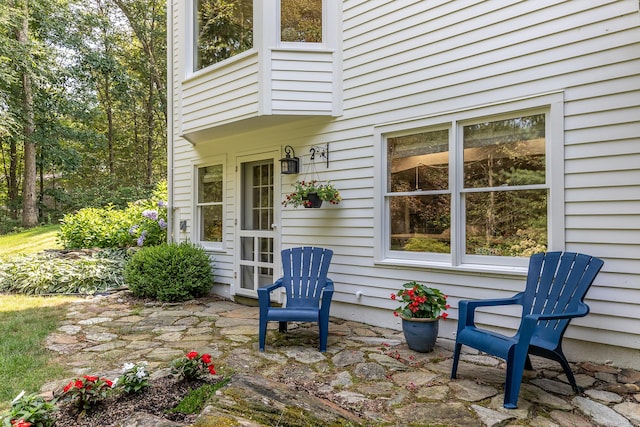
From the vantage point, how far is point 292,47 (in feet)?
15.2

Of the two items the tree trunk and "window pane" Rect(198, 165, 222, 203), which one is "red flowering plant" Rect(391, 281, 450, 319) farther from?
the tree trunk

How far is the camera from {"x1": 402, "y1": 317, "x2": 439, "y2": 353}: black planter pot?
343 centimetres

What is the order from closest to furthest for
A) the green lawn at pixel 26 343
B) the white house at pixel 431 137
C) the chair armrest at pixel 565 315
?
the chair armrest at pixel 565 315 → the green lawn at pixel 26 343 → the white house at pixel 431 137

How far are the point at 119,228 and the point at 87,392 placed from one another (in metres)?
7.01

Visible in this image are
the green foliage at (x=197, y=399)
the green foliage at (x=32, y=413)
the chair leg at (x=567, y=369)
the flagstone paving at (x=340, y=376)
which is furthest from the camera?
the chair leg at (x=567, y=369)

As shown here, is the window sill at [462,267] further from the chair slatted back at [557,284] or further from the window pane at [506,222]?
the chair slatted back at [557,284]

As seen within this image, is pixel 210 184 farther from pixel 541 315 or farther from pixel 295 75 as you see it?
pixel 541 315

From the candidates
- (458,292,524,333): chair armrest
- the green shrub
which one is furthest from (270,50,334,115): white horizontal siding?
(458,292,524,333): chair armrest

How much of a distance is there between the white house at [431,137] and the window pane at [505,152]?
1cm

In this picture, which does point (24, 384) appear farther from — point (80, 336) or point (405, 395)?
point (405, 395)

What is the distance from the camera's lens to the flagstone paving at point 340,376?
2080mm

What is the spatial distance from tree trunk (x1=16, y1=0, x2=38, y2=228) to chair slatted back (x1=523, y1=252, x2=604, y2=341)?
1381 centimetres

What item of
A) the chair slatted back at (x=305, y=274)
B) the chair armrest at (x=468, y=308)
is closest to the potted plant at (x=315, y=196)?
the chair slatted back at (x=305, y=274)

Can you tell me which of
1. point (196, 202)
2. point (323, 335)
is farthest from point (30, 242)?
point (323, 335)
